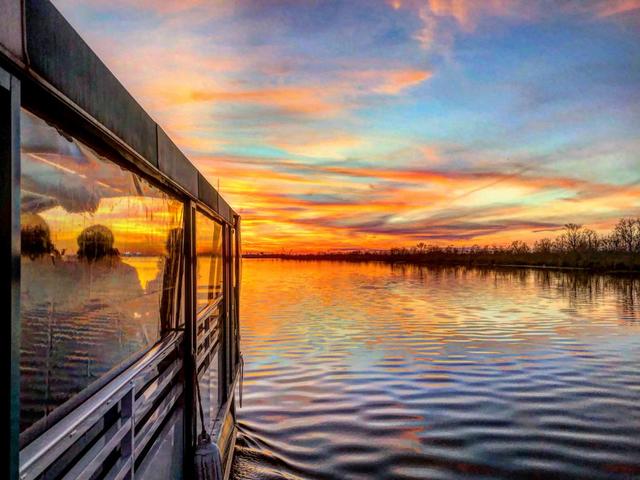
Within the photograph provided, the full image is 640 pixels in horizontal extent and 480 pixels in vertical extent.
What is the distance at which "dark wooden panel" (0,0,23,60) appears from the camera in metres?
1.31

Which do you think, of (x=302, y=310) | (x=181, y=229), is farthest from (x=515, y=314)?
(x=181, y=229)

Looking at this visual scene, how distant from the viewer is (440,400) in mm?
10078

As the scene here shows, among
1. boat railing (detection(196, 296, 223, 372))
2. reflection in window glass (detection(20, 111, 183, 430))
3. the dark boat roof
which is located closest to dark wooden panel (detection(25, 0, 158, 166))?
the dark boat roof

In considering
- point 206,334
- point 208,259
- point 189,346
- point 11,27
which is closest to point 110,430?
point 189,346

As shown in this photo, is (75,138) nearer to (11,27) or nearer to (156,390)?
(11,27)

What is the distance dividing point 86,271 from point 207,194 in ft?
9.81

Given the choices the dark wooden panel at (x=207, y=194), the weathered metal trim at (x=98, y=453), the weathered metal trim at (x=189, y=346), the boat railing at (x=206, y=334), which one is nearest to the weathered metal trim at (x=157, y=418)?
the weathered metal trim at (x=189, y=346)

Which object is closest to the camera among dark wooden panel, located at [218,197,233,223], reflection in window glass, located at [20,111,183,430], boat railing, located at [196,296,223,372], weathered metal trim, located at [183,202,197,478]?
reflection in window glass, located at [20,111,183,430]

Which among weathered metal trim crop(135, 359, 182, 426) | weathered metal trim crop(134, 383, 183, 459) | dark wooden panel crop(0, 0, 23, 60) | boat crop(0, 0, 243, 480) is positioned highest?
dark wooden panel crop(0, 0, 23, 60)

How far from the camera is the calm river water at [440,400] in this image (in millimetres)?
7172

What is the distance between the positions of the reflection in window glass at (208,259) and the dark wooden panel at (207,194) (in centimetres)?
18

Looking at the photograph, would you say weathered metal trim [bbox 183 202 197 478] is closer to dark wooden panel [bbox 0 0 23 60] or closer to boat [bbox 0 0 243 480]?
boat [bbox 0 0 243 480]

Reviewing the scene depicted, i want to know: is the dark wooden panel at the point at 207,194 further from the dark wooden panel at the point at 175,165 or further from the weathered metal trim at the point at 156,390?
the weathered metal trim at the point at 156,390

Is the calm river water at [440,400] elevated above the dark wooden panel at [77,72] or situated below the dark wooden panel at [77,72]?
below
